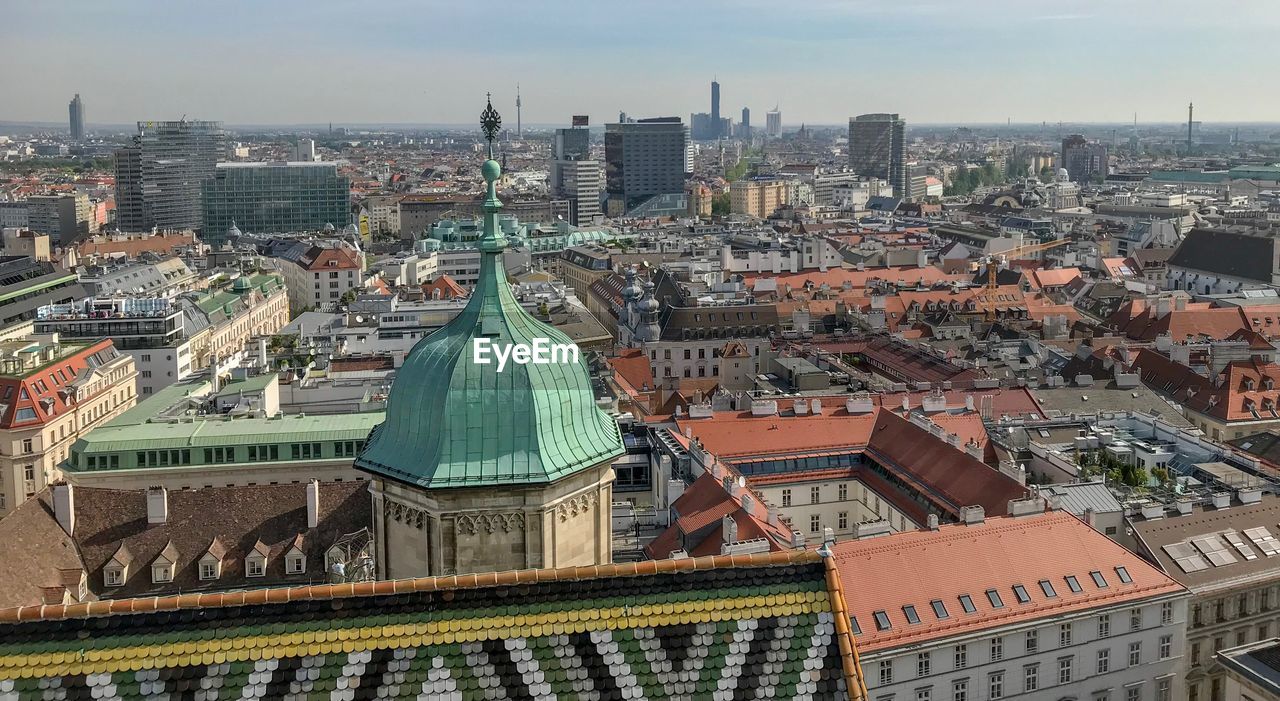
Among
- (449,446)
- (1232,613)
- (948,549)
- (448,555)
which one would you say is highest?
(449,446)

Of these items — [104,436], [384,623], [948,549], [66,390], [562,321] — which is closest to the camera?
[384,623]

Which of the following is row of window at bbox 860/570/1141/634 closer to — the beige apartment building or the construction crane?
the beige apartment building

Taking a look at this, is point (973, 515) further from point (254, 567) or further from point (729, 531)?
point (254, 567)

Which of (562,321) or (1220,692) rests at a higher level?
(562,321)

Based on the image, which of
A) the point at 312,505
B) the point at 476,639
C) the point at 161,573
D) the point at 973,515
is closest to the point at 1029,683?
the point at 973,515

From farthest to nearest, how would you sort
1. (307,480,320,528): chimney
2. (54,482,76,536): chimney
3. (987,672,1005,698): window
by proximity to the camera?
(307,480,320,528): chimney → (54,482,76,536): chimney → (987,672,1005,698): window

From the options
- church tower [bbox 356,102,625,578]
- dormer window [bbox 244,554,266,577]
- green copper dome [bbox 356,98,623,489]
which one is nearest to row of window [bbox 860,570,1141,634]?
church tower [bbox 356,102,625,578]

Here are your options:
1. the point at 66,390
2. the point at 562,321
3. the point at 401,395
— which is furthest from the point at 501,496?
the point at 562,321

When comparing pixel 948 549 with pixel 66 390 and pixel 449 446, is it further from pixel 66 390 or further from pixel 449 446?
pixel 66 390
